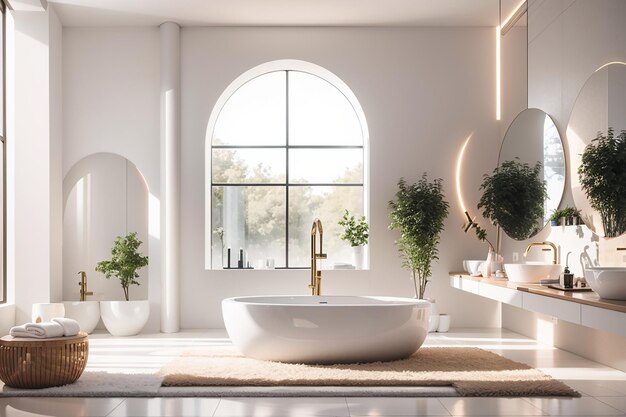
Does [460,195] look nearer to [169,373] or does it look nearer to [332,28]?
[332,28]

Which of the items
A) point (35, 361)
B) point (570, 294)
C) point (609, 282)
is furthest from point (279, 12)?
point (609, 282)

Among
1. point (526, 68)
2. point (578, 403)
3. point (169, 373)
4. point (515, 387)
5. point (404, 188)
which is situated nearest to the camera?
point (578, 403)

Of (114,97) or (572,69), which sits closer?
(572,69)

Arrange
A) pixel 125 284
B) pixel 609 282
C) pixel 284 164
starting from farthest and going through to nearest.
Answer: pixel 284 164 < pixel 125 284 < pixel 609 282

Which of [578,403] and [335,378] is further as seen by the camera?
[335,378]

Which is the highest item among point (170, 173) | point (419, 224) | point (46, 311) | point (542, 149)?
point (542, 149)

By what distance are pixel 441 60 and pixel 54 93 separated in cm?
383

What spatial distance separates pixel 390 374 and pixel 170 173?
3.72 m

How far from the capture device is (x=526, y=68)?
7.17m

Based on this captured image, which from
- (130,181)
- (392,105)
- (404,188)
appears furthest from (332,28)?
(130,181)

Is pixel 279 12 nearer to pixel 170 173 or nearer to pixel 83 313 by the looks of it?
pixel 170 173

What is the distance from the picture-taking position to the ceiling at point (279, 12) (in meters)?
7.29

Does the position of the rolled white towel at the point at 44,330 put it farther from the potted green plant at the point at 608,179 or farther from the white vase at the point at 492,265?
the white vase at the point at 492,265

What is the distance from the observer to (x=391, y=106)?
7.96 metres
